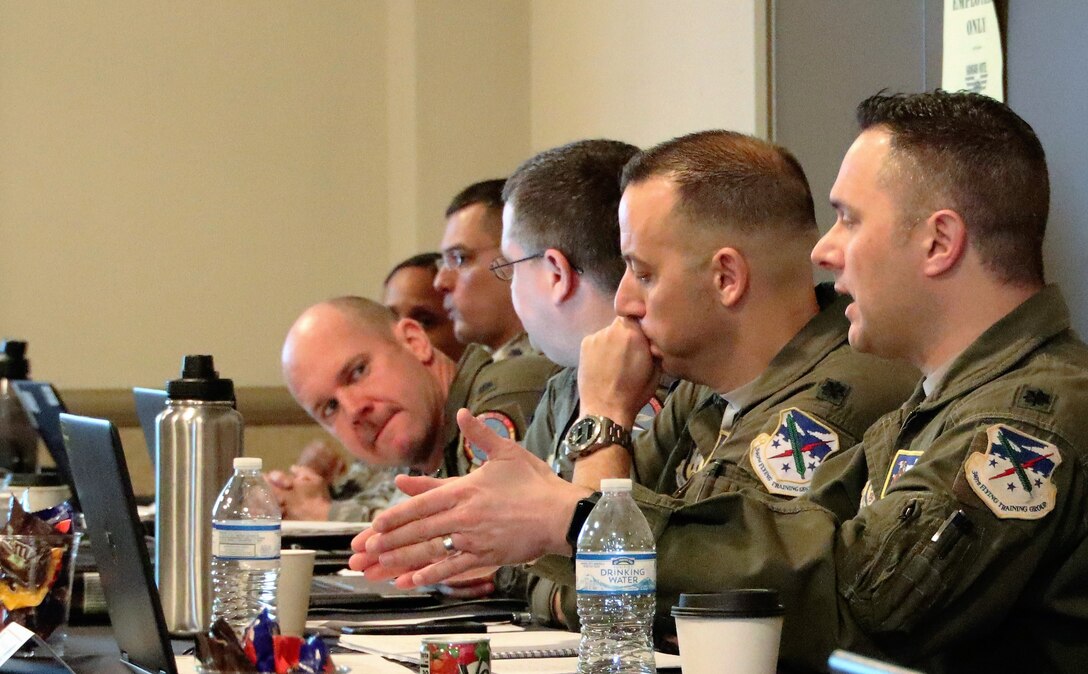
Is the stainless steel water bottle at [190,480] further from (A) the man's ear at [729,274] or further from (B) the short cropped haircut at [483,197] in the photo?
(B) the short cropped haircut at [483,197]

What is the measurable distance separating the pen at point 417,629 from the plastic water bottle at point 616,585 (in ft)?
0.92

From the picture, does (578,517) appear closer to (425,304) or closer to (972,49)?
(972,49)

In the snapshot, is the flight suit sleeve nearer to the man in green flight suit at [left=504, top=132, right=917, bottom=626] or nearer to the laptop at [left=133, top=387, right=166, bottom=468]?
the laptop at [left=133, top=387, right=166, bottom=468]

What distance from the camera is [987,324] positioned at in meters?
1.59

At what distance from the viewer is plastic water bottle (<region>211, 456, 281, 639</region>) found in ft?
5.10

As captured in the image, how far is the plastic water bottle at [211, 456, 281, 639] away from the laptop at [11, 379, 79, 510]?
3.80 feet

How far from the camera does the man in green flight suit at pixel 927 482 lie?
1402 millimetres

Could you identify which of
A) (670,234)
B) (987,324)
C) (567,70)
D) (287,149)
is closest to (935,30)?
(670,234)

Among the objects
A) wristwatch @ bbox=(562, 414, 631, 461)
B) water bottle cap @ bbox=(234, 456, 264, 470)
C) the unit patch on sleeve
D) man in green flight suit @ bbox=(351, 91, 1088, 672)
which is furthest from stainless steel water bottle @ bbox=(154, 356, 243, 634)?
the unit patch on sleeve

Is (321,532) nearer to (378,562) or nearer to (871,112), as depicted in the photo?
(378,562)

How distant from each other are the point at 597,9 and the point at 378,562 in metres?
3.05

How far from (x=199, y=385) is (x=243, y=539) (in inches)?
10.7

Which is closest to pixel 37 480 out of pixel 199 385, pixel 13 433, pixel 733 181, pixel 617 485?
pixel 13 433

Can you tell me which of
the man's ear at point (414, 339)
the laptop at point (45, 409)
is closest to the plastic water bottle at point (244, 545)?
the laptop at point (45, 409)
